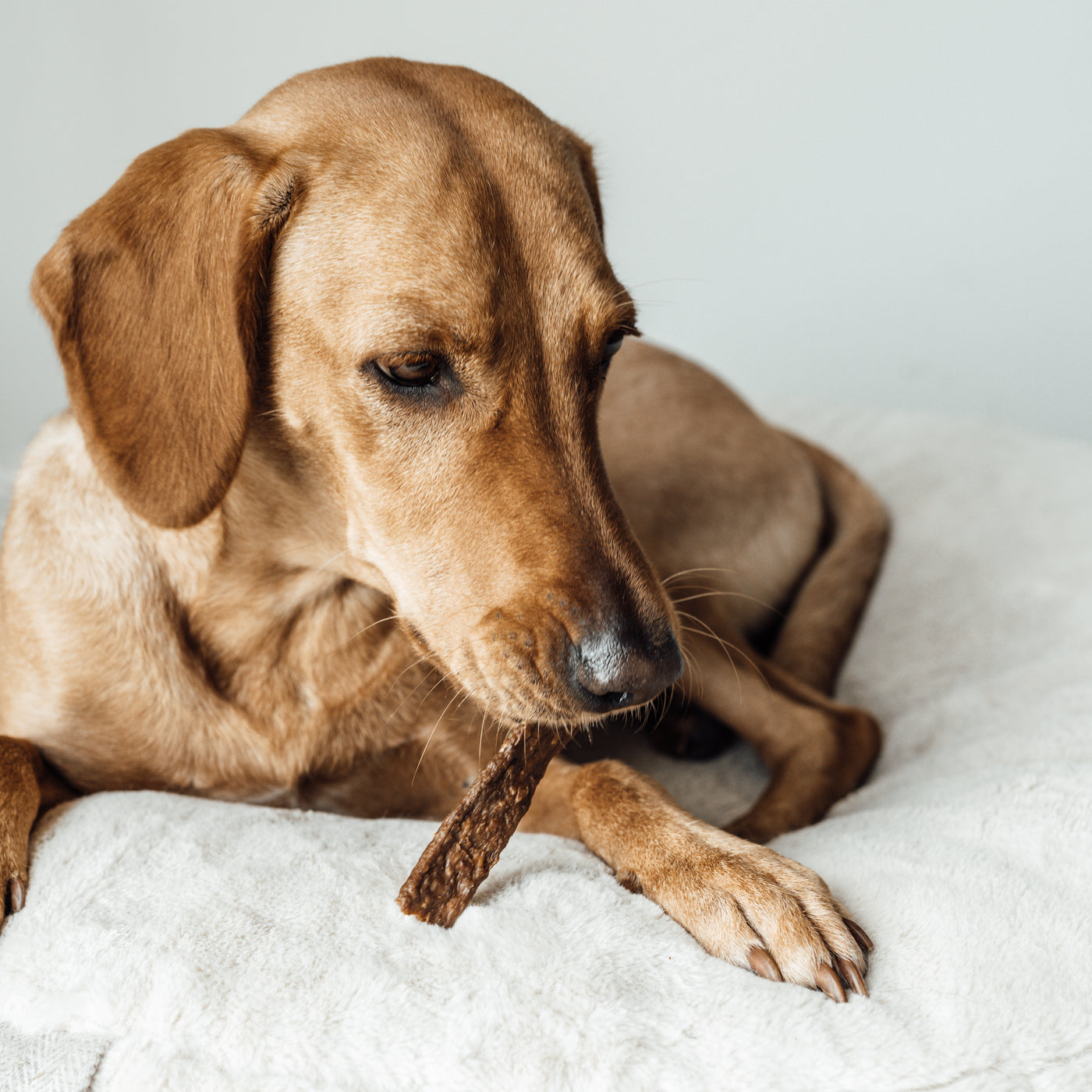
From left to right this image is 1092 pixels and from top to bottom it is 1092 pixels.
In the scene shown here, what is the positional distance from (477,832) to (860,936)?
51 cm

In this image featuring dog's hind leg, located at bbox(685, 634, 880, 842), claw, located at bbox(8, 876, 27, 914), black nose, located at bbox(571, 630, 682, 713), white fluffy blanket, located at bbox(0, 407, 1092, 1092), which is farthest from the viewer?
dog's hind leg, located at bbox(685, 634, 880, 842)

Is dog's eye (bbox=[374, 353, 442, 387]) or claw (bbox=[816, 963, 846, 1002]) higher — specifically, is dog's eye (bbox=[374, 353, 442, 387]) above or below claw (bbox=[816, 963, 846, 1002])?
above

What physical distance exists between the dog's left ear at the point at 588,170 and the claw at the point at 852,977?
1.27 m

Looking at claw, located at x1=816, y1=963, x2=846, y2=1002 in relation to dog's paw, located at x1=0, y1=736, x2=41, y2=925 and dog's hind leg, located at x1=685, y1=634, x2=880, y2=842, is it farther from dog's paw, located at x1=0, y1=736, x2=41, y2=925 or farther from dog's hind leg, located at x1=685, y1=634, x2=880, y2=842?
dog's paw, located at x1=0, y1=736, x2=41, y2=925

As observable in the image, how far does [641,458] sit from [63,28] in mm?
3008

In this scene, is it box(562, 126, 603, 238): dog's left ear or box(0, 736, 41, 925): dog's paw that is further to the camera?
box(562, 126, 603, 238): dog's left ear

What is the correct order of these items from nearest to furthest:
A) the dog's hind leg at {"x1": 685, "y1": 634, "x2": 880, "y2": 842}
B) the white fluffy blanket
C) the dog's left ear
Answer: the white fluffy blanket, the dog's left ear, the dog's hind leg at {"x1": 685, "y1": 634, "x2": 880, "y2": 842}

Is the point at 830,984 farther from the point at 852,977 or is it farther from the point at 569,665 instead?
the point at 569,665

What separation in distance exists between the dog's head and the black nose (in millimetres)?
13

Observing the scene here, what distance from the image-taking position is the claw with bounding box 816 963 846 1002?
49.1 inches

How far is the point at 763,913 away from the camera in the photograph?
4.41 feet

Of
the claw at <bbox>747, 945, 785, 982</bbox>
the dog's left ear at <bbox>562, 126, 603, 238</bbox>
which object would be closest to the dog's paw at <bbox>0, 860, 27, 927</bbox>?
the claw at <bbox>747, 945, 785, 982</bbox>

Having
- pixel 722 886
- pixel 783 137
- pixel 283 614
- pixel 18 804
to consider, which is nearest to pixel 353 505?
pixel 283 614

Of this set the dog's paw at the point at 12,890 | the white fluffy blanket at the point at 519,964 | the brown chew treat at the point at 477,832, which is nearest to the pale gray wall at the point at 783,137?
the white fluffy blanket at the point at 519,964
